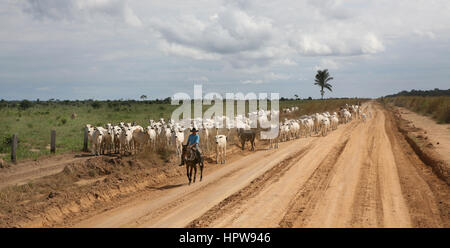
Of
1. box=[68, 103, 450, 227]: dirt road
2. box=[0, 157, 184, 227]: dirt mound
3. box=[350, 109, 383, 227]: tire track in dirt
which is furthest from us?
box=[0, 157, 184, 227]: dirt mound

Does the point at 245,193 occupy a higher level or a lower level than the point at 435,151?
lower

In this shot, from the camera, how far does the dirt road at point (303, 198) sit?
891 centimetres

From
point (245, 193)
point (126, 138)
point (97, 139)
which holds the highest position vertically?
point (126, 138)

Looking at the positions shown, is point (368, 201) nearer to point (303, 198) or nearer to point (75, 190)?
point (303, 198)

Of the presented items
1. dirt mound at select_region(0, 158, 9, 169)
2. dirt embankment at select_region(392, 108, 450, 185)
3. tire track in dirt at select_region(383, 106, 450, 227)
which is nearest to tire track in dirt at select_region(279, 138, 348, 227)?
tire track in dirt at select_region(383, 106, 450, 227)

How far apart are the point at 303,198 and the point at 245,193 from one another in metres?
1.82

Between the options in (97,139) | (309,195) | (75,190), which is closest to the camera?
(309,195)

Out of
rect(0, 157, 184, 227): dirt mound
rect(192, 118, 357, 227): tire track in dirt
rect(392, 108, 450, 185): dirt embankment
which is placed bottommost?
rect(0, 157, 184, 227): dirt mound

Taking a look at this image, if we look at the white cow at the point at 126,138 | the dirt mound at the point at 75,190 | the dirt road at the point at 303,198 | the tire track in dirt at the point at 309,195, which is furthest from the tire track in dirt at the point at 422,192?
the white cow at the point at 126,138

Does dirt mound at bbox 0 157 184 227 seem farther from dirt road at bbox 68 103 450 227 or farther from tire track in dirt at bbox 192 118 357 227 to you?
tire track in dirt at bbox 192 118 357 227

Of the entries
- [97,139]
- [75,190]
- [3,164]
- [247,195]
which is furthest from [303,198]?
[97,139]

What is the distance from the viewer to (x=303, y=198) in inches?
426

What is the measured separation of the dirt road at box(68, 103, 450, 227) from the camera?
29.2 ft

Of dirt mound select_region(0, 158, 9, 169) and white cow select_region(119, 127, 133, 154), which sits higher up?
white cow select_region(119, 127, 133, 154)
